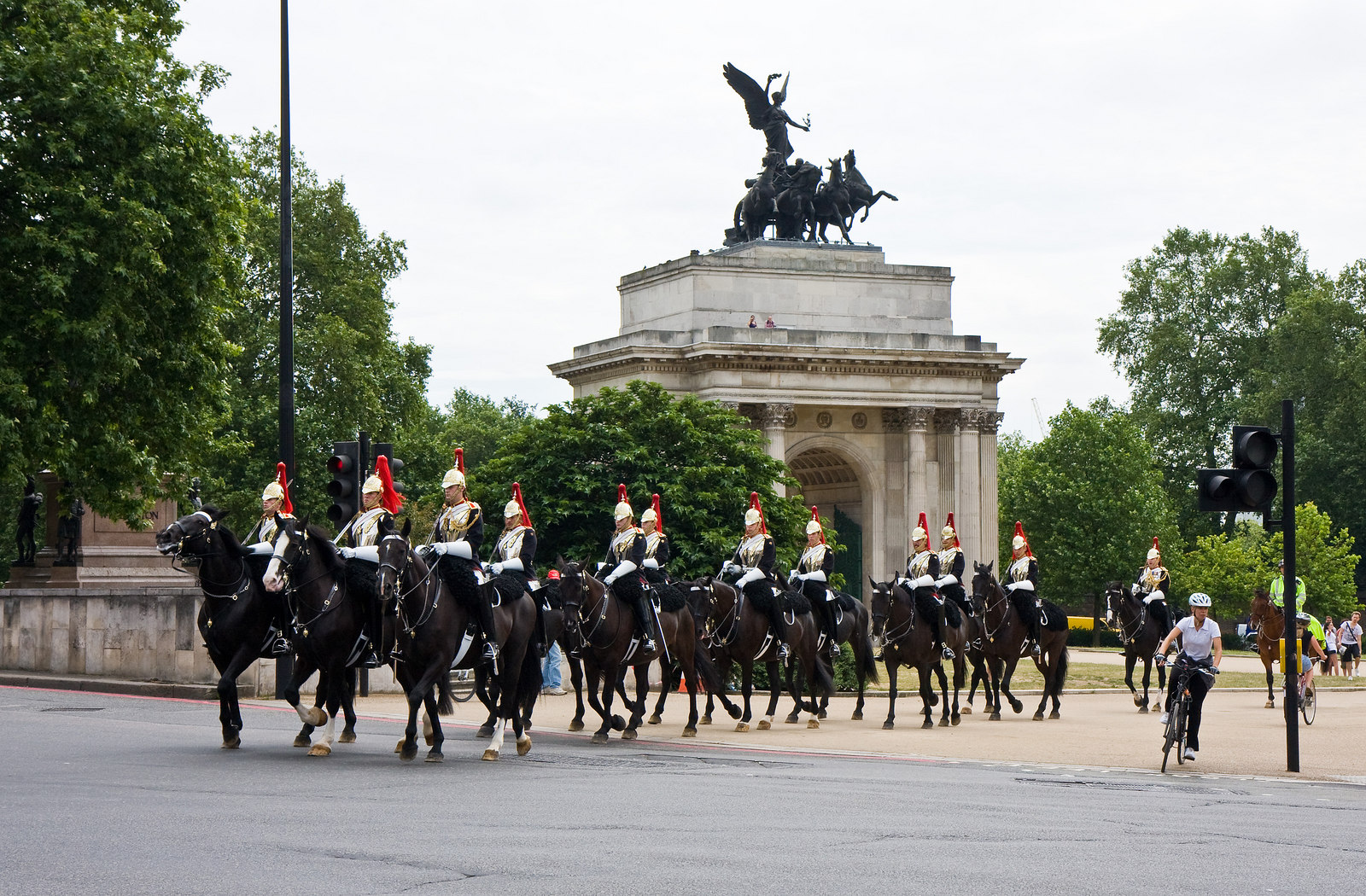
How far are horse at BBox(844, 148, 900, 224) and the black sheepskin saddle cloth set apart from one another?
46.4 meters

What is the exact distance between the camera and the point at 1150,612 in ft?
103

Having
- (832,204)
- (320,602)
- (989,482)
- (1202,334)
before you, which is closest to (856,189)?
(832,204)

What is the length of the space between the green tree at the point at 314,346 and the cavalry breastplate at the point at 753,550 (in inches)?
1542

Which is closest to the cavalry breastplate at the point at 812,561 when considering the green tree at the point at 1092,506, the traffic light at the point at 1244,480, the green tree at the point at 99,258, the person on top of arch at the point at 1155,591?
the person on top of arch at the point at 1155,591

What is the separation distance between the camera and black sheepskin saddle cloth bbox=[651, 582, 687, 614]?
23406 mm

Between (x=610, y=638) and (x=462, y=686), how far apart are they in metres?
9.66

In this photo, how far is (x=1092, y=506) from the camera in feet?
289

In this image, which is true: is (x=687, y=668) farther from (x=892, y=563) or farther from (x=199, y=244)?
(x=892, y=563)

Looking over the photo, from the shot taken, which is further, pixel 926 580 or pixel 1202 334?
pixel 1202 334

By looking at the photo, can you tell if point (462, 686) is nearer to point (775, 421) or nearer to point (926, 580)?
point (926, 580)

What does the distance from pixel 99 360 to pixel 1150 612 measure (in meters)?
17.0

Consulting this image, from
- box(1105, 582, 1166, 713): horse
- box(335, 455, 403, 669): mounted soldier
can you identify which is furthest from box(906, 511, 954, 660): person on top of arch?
box(335, 455, 403, 669): mounted soldier

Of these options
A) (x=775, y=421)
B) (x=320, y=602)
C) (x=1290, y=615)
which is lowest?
(x=1290, y=615)

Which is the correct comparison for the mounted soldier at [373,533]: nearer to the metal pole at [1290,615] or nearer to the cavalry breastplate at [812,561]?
the cavalry breastplate at [812,561]
